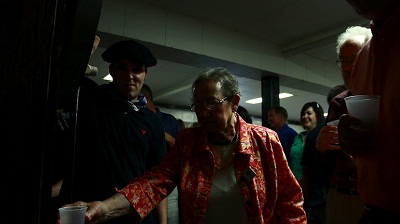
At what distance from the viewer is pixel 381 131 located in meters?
0.96

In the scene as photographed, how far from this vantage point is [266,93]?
19.4 feet

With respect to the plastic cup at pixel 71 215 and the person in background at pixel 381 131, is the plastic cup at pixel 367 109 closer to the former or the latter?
the person in background at pixel 381 131

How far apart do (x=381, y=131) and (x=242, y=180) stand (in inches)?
27.4

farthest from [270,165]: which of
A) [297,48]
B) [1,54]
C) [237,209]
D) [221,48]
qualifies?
[297,48]

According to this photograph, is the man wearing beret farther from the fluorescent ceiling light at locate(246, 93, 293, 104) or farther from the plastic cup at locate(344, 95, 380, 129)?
the fluorescent ceiling light at locate(246, 93, 293, 104)

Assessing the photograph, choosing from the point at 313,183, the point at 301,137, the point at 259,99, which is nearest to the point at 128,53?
the point at 313,183

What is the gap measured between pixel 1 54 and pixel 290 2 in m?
4.20

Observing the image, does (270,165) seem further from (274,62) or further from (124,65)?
(274,62)

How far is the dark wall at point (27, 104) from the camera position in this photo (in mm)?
476

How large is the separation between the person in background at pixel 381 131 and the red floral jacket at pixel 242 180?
498 mm

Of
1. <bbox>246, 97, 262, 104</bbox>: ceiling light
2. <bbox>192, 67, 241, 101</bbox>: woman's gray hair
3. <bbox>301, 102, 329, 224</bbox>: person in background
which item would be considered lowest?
<bbox>301, 102, 329, 224</bbox>: person in background

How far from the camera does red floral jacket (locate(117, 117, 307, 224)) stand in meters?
1.46

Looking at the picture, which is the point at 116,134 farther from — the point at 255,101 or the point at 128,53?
the point at 255,101

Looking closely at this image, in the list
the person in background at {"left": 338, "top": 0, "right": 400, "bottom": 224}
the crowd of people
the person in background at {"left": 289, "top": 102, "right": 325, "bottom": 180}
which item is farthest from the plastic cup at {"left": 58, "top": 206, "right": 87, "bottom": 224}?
the person in background at {"left": 289, "top": 102, "right": 325, "bottom": 180}
